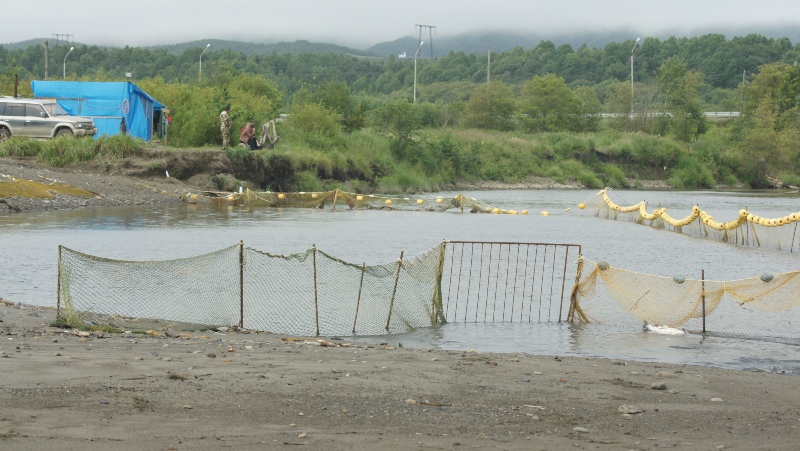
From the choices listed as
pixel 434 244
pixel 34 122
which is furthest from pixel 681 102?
pixel 434 244

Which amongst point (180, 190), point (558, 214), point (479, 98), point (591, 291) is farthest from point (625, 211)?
point (479, 98)

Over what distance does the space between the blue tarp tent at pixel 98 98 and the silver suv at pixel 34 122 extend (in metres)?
3.64

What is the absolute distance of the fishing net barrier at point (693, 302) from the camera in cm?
1722

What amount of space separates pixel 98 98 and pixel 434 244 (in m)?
26.1

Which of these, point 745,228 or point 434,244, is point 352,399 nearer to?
point 434,244

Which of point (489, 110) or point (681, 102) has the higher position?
point (681, 102)

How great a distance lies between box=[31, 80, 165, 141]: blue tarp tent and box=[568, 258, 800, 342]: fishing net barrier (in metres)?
37.8

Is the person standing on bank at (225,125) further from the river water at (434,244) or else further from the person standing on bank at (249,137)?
the river water at (434,244)

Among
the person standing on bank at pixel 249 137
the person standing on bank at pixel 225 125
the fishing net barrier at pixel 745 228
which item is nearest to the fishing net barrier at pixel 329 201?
the person standing on bank at pixel 225 125

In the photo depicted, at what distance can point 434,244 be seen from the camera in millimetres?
33094

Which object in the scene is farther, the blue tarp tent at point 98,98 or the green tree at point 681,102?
the green tree at point 681,102

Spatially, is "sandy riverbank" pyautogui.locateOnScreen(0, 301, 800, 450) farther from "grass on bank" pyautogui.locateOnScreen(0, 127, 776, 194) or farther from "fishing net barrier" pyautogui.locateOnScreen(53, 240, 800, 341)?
"grass on bank" pyautogui.locateOnScreen(0, 127, 776, 194)

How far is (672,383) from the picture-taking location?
12.2 metres

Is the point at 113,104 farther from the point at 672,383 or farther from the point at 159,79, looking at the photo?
the point at 672,383
